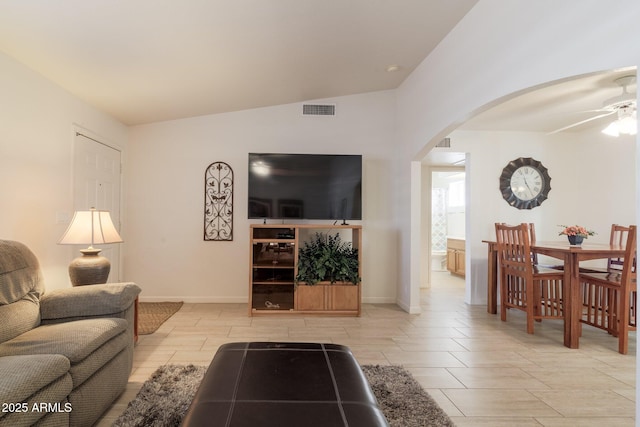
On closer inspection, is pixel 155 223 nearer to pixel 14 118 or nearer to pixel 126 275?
pixel 126 275

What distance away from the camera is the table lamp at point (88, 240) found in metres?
2.85

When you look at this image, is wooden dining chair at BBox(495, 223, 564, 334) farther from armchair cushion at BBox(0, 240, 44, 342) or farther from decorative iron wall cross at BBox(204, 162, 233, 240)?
armchair cushion at BBox(0, 240, 44, 342)

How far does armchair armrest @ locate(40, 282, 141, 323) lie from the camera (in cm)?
225

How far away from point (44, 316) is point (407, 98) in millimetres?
4252

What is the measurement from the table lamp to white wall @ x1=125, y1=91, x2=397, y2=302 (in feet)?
5.64

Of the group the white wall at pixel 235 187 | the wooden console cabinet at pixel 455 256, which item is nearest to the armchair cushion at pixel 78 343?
the white wall at pixel 235 187

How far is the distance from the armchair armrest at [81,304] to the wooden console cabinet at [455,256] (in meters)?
6.68

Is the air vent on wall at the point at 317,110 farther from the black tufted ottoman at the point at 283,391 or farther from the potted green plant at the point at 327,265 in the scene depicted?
the black tufted ottoman at the point at 283,391

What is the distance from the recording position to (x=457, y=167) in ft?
21.0

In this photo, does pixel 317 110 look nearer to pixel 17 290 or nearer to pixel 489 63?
pixel 489 63

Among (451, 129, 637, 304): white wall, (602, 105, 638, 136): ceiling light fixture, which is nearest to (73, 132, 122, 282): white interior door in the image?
(451, 129, 637, 304): white wall

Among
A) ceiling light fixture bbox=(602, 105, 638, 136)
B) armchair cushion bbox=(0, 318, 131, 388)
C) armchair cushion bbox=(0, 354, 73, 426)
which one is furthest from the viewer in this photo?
ceiling light fixture bbox=(602, 105, 638, 136)

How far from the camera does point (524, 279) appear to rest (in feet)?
12.6

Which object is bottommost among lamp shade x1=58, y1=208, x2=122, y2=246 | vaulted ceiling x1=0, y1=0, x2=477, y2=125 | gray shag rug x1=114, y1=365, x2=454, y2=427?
gray shag rug x1=114, y1=365, x2=454, y2=427
